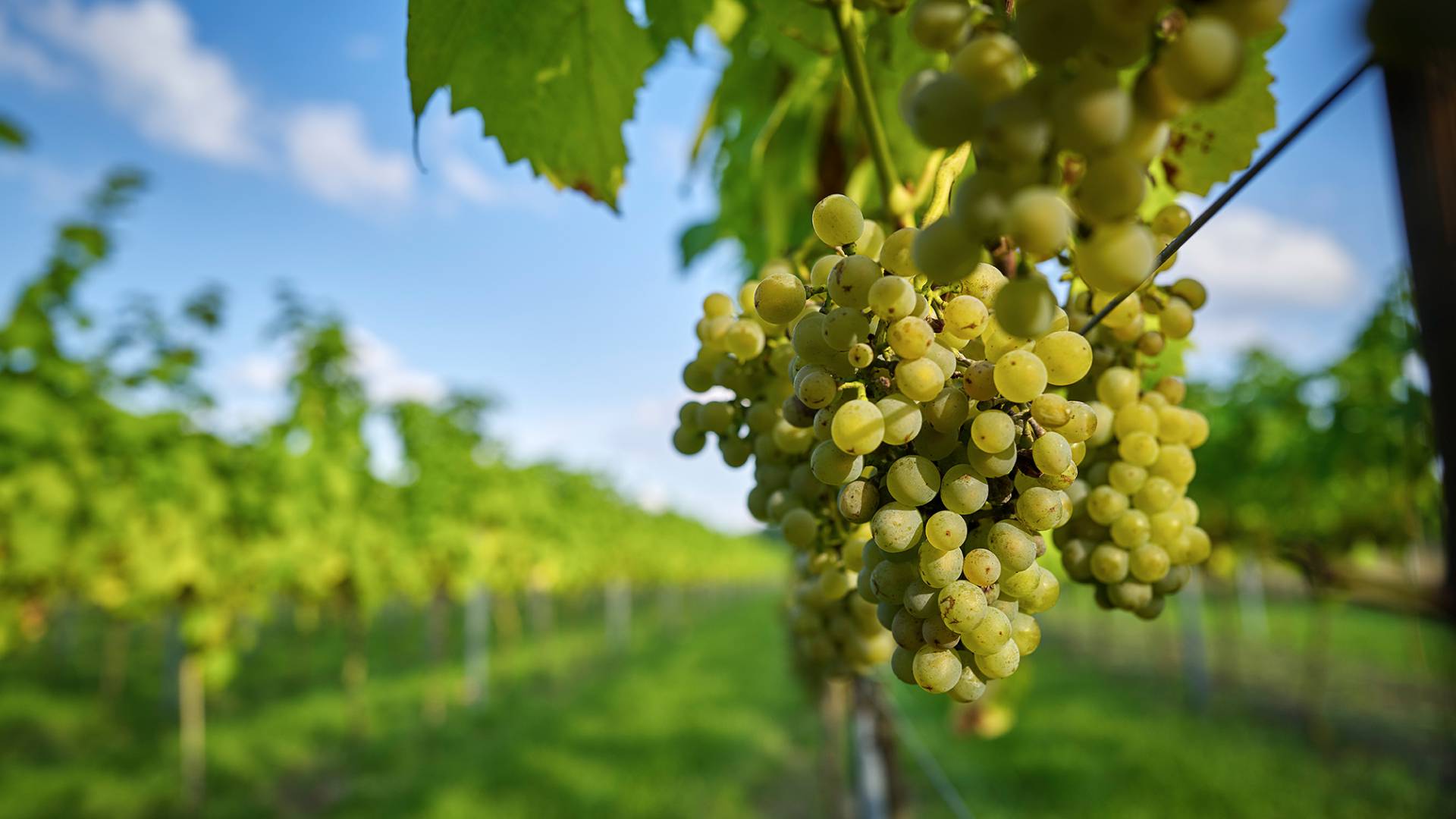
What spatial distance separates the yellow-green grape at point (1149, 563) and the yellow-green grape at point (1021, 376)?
35 cm

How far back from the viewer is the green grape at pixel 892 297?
0.54 m

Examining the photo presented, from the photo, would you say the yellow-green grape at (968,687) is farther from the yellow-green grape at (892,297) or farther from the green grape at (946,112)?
the green grape at (946,112)

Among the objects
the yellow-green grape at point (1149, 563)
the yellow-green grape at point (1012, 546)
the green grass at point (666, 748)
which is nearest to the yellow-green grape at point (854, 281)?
the yellow-green grape at point (1012, 546)

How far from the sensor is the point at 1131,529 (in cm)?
77

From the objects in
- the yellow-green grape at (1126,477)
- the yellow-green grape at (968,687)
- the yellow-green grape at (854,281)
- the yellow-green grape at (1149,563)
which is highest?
the yellow-green grape at (854,281)

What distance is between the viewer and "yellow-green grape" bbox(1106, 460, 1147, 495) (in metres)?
0.79

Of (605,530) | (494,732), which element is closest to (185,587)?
(494,732)

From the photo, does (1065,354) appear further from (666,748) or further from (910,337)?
(666,748)

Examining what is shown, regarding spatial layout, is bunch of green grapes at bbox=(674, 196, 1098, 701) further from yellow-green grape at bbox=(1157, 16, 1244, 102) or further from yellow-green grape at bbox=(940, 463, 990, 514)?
yellow-green grape at bbox=(1157, 16, 1244, 102)

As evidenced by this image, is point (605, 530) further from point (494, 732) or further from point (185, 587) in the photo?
point (185, 587)

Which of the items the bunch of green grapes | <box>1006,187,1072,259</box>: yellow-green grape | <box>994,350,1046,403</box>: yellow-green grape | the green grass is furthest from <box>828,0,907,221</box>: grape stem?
the green grass

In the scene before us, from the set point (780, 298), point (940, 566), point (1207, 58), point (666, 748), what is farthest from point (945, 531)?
point (666, 748)

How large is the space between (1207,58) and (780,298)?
0.35 metres

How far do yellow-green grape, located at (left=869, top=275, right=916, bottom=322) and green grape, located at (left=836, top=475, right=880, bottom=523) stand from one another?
0.49 ft
